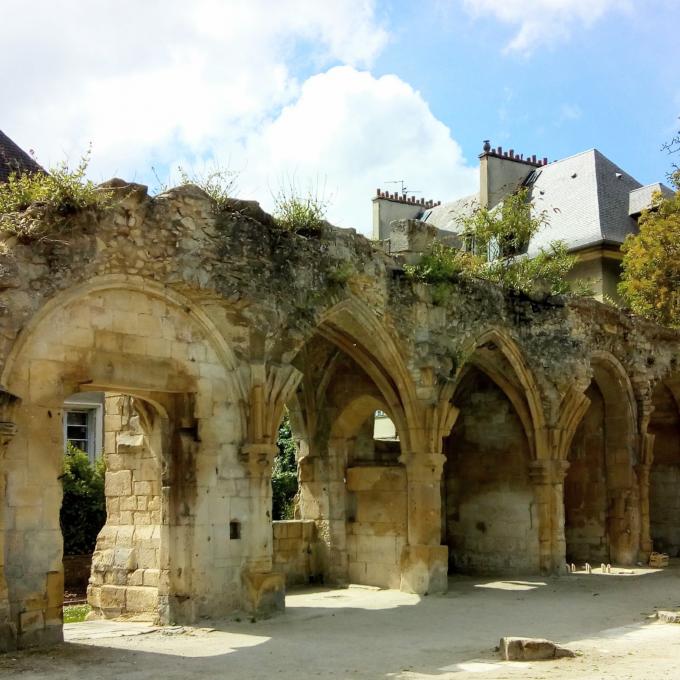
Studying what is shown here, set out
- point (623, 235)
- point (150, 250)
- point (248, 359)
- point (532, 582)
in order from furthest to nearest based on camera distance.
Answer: point (623, 235) < point (532, 582) < point (248, 359) < point (150, 250)

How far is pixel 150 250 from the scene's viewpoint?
8.37 metres

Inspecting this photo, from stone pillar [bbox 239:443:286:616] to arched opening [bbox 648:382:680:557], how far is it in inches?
381

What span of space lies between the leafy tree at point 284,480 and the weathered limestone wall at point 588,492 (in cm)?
551

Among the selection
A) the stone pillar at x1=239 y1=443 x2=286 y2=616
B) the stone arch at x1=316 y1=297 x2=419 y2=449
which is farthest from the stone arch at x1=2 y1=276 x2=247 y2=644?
the stone arch at x1=316 y1=297 x2=419 y2=449

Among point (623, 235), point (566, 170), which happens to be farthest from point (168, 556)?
point (566, 170)

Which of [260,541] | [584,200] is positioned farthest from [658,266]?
[260,541]

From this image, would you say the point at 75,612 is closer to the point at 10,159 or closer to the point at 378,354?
the point at 378,354

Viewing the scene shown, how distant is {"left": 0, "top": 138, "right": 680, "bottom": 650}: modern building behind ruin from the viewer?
7.54 meters

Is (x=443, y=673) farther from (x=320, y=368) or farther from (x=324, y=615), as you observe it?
(x=320, y=368)

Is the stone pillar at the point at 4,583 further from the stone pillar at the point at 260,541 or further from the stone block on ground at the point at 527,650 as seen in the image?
the stone block on ground at the point at 527,650

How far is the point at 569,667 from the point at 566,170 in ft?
56.8

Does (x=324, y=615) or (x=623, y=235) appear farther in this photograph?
(x=623, y=235)

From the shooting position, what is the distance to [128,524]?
9328 millimetres

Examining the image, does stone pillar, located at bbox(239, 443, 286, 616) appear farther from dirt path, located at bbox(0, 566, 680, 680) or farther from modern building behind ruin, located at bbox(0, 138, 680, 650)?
dirt path, located at bbox(0, 566, 680, 680)
